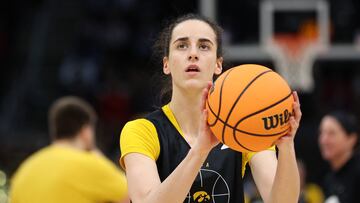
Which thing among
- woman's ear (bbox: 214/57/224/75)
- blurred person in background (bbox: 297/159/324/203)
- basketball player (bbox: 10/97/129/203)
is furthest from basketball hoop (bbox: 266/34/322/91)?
woman's ear (bbox: 214/57/224/75)

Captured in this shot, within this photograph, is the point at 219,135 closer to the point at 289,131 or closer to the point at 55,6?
the point at 289,131

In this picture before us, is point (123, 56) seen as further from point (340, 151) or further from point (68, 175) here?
point (68, 175)

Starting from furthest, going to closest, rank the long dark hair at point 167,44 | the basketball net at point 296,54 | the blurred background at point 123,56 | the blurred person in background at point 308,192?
the blurred background at point 123,56 → the basketball net at point 296,54 → the blurred person in background at point 308,192 → the long dark hair at point 167,44

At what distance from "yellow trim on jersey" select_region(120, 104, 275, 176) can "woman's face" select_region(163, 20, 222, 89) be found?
25 cm

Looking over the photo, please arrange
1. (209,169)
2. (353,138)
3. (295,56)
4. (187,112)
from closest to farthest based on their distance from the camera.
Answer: (209,169) < (187,112) < (353,138) < (295,56)

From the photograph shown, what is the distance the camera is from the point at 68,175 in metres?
6.11

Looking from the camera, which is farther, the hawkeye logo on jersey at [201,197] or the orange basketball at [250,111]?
the hawkeye logo on jersey at [201,197]

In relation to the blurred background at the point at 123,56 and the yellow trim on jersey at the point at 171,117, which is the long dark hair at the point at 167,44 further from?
the blurred background at the point at 123,56

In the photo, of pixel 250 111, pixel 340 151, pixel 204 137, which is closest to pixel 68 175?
pixel 204 137

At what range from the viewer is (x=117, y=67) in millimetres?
15711

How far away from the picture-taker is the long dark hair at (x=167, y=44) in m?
4.65

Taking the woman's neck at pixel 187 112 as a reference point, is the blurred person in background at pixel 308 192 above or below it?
below

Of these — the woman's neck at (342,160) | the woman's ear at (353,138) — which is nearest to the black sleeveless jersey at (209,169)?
the woman's neck at (342,160)

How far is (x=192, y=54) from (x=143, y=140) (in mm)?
482
